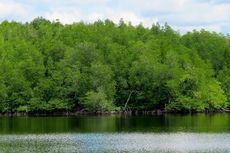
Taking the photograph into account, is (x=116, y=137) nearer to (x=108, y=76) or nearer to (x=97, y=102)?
(x=97, y=102)

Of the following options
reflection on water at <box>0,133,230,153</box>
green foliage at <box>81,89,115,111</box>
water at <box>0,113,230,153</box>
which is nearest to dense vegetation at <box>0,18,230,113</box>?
green foliage at <box>81,89,115,111</box>

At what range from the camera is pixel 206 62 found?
520ft

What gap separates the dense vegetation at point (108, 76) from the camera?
13638cm

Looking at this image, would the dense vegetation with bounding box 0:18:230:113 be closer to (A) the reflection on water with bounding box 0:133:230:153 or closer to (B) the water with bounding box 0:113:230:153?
(B) the water with bounding box 0:113:230:153

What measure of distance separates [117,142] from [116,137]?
5.88 metres

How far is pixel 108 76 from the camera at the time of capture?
137250 mm

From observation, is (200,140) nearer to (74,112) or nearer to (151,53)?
(74,112)

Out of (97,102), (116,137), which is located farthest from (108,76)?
(116,137)

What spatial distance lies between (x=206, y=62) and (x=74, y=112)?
41169mm

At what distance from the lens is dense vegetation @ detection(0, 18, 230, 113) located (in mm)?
136375

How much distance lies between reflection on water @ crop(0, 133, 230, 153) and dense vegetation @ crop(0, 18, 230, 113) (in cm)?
5014

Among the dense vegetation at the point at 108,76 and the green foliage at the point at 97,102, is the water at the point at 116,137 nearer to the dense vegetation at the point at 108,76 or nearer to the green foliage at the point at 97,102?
the green foliage at the point at 97,102

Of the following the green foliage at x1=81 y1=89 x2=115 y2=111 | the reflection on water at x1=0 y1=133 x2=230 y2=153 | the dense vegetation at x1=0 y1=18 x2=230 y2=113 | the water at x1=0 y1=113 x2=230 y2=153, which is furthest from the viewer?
the dense vegetation at x1=0 y1=18 x2=230 y2=113

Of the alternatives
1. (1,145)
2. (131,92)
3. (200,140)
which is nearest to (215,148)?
(200,140)
